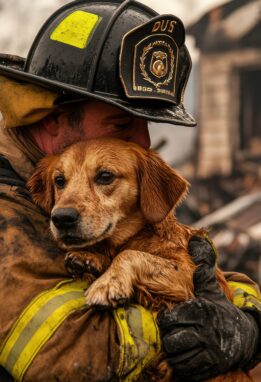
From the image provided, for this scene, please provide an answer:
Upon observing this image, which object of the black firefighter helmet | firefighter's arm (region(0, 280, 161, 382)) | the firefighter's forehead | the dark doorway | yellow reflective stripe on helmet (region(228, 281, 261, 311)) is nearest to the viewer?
firefighter's arm (region(0, 280, 161, 382))

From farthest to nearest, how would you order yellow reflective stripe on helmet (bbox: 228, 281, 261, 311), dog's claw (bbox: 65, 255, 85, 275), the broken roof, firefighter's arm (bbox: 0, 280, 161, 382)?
the broken roof → yellow reflective stripe on helmet (bbox: 228, 281, 261, 311) → dog's claw (bbox: 65, 255, 85, 275) → firefighter's arm (bbox: 0, 280, 161, 382)

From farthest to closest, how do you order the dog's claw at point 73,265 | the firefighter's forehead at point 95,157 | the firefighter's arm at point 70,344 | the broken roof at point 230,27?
1. the broken roof at point 230,27
2. the firefighter's forehead at point 95,157
3. the dog's claw at point 73,265
4. the firefighter's arm at point 70,344

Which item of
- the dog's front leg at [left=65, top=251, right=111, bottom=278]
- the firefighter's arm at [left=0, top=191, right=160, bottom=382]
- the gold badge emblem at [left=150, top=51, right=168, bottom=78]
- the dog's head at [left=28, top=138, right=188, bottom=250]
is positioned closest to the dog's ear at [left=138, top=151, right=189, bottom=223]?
the dog's head at [left=28, top=138, right=188, bottom=250]

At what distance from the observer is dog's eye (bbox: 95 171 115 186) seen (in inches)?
135

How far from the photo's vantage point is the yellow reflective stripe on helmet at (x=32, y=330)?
2.83 metres

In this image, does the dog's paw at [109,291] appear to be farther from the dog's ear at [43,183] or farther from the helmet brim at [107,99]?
the helmet brim at [107,99]

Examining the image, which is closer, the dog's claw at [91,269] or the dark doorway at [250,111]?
the dog's claw at [91,269]

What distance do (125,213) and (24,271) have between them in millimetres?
679

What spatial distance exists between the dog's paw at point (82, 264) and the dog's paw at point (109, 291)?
3.1 inches

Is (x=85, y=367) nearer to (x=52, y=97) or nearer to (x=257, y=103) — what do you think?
(x=52, y=97)

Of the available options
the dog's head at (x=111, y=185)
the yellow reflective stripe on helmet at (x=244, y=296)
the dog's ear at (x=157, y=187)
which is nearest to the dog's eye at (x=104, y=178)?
the dog's head at (x=111, y=185)

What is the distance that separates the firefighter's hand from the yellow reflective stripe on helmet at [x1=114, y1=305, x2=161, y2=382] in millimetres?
71

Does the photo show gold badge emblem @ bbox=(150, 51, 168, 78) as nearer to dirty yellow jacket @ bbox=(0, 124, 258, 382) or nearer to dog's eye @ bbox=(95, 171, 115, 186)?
dog's eye @ bbox=(95, 171, 115, 186)

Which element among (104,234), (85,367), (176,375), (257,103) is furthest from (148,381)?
(257,103)
